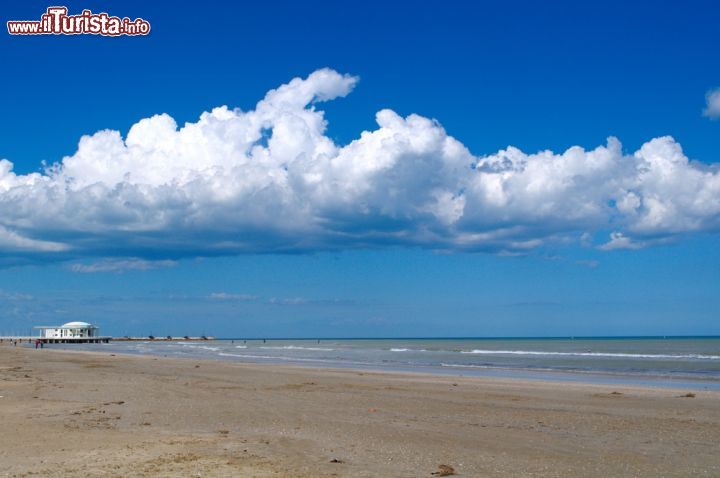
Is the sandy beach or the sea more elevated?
the sandy beach

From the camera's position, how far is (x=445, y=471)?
32.8ft

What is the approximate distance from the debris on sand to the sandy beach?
0.17 ft

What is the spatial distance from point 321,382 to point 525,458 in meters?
18.1

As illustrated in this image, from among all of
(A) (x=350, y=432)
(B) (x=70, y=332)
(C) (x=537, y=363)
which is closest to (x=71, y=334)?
(B) (x=70, y=332)

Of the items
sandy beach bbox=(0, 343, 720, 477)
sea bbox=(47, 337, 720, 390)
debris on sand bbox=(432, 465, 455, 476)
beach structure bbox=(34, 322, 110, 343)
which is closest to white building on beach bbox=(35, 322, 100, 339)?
beach structure bbox=(34, 322, 110, 343)

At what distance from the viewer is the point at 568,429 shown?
1472cm

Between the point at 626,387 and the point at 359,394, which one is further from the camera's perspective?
the point at 626,387

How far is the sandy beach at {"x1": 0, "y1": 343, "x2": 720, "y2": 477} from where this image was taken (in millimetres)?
10328

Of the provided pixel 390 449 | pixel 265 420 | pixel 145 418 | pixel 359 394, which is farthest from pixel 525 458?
pixel 359 394

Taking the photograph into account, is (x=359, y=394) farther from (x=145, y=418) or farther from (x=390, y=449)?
(x=390, y=449)

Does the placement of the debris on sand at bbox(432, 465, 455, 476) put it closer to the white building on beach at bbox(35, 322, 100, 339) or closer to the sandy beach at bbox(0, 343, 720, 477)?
the sandy beach at bbox(0, 343, 720, 477)

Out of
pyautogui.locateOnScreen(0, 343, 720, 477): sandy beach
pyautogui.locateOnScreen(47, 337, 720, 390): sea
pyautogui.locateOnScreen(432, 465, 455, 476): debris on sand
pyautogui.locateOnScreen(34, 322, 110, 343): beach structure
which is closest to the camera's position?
pyautogui.locateOnScreen(432, 465, 455, 476): debris on sand

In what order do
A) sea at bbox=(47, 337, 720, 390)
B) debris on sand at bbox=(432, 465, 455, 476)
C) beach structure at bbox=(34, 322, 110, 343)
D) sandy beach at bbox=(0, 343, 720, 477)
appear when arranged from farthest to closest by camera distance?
beach structure at bbox=(34, 322, 110, 343)
sea at bbox=(47, 337, 720, 390)
sandy beach at bbox=(0, 343, 720, 477)
debris on sand at bbox=(432, 465, 455, 476)

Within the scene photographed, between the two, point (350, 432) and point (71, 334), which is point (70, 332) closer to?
point (71, 334)
